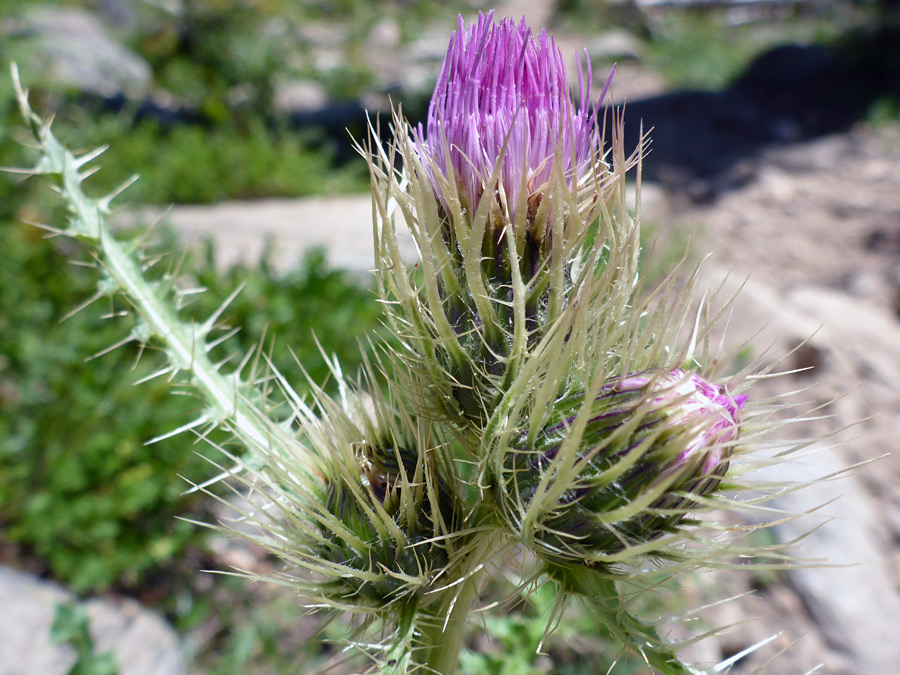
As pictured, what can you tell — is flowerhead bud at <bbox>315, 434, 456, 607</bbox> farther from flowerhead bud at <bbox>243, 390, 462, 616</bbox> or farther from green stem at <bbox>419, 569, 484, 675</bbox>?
green stem at <bbox>419, 569, 484, 675</bbox>

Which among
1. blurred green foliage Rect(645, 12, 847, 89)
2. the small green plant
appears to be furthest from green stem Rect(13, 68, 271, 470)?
blurred green foliage Rect(645, 12, 847, 89)

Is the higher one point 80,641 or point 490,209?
point 490,209

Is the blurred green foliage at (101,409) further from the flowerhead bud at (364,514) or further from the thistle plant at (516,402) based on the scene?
the thistle plant at (516,402)

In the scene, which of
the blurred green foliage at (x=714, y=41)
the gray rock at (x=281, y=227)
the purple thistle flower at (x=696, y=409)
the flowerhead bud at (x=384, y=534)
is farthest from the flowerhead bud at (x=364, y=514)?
the blurred green foliage at (x=714, y=41)

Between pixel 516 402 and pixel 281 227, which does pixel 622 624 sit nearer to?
pixel 516 402

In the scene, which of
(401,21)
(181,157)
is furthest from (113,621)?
(401,21)

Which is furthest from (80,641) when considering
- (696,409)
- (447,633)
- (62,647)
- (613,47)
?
(613,47)
